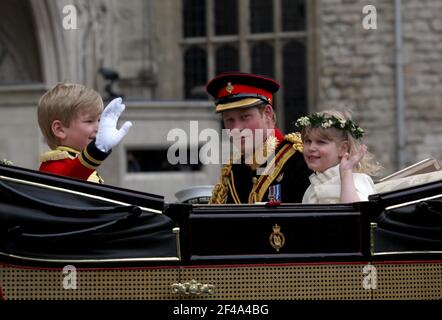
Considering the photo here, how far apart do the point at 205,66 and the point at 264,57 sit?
1004mm

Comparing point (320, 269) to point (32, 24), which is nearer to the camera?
point (320, 269)

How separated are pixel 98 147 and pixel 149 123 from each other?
8.96m

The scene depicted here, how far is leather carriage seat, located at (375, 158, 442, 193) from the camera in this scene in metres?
3.97

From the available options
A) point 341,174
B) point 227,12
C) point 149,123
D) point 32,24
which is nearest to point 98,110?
point 341,174

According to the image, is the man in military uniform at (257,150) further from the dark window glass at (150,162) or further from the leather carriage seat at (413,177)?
the dark window glass at (150,162)

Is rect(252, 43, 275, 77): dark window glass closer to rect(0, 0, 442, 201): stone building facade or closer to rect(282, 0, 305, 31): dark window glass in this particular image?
rect(0, 0, 442, 201): stone building facade

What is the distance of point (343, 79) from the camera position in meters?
14.2

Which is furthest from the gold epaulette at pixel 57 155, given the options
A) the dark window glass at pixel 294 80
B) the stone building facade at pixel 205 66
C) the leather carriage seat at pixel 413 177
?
the dark window glass at pixel 294 80

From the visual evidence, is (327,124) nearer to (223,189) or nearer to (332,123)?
(332,123)

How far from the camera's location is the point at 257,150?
4234 millimetres

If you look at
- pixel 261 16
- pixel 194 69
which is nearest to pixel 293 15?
pixel 261 16

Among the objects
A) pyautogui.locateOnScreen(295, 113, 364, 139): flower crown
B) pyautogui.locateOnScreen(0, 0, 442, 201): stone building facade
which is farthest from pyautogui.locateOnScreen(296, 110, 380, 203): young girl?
pyautogui.locateOnScreen(0, 0, 442, 201): stone building facade

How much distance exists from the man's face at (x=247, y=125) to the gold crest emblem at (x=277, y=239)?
2.34 feet
